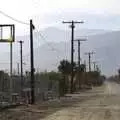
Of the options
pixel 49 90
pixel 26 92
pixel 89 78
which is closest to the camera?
pixel 26 92

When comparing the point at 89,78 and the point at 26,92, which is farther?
the point at 89,78

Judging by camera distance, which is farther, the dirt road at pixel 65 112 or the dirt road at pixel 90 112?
the dirt road at pixel 65 112

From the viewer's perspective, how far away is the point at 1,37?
34.4 meters

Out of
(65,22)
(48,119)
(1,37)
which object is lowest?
(48,119)

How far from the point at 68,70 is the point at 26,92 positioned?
201 ft

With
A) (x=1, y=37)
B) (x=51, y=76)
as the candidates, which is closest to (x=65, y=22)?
(x=51, y=76)

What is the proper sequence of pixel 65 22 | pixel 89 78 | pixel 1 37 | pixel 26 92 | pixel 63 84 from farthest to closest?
1. pixel 89 78
2. pixel 65 22
3. pixel 63 84
4. pixel 26 92
5. pixel 1 37

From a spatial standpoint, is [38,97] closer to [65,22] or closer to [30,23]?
[30,23]

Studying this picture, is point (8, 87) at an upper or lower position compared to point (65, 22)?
lower

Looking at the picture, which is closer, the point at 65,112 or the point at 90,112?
the point at 90,112

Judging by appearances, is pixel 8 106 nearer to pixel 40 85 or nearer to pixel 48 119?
pixel 48 119

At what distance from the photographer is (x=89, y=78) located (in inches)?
5846

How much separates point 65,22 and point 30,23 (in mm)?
33600

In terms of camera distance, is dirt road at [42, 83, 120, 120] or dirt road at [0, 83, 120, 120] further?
dirt road at [0, 83, 120, 120]
